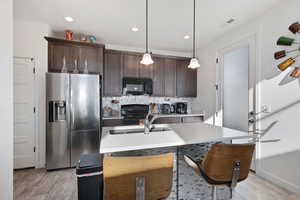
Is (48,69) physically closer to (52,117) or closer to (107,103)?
(52,117)

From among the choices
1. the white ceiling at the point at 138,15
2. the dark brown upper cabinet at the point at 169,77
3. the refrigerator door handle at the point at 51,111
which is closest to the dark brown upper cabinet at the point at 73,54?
the white ceiling at the point at 138,15

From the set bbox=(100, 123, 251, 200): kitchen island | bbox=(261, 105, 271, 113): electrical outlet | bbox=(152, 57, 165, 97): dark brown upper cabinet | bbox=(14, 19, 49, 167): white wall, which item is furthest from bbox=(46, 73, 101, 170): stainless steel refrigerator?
bbox=(261, 105, 271, 113): electrical outlet

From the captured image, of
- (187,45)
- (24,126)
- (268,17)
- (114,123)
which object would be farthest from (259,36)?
(24,126)

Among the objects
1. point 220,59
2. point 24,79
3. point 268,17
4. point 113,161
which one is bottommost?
point 113,161

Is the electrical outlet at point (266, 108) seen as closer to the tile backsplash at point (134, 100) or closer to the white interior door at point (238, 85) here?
the white interior door at point (238, 85)

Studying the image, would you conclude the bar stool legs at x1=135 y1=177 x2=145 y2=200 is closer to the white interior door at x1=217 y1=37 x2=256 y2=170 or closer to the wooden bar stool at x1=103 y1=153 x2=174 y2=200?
the wooden bar stool at x1=103 y1=153 x2=174 y2=200

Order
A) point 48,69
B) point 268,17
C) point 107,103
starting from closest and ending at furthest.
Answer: point 268,17 → point 48,69 → point 107,103

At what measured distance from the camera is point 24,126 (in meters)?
2.77

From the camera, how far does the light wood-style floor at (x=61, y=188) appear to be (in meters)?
1.98

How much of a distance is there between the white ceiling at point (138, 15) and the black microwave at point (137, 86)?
1.03 meters

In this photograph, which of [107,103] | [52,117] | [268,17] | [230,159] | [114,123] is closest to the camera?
[230,159]

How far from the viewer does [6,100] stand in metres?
1.38

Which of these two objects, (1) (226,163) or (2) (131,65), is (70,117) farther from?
(1) (226,163)

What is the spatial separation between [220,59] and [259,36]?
91 centimetres
